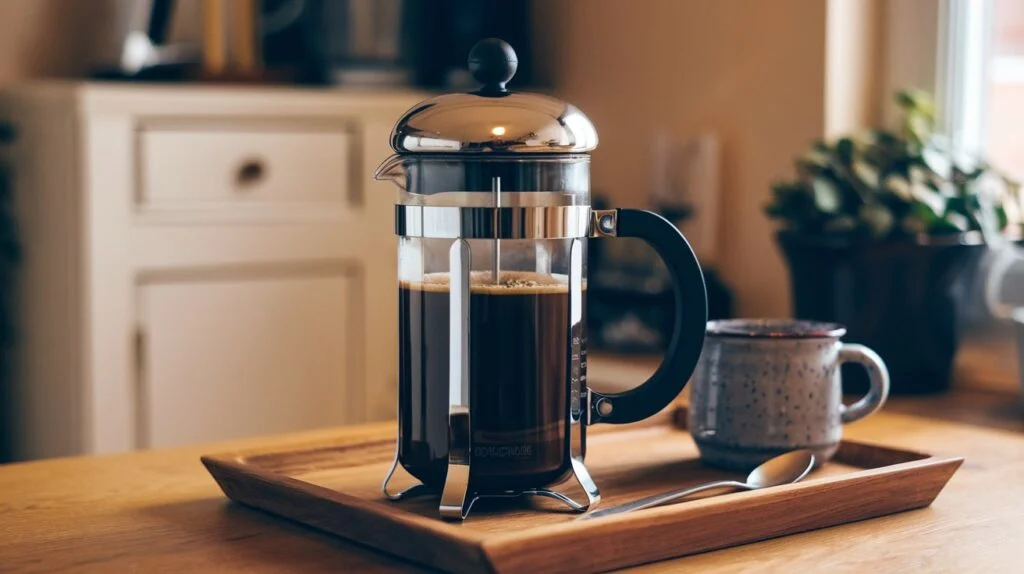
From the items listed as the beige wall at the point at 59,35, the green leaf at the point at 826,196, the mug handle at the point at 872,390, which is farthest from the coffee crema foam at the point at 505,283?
the beige wall at the point at 59,35

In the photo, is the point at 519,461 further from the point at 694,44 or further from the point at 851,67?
the point at 694,44

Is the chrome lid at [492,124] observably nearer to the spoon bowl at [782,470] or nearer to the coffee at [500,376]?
the coffee at [500,376]

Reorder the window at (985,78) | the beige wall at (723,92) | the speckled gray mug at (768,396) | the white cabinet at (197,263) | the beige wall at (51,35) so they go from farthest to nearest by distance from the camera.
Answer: the beige wall at (51,35) < the white cabinet at (197,263) < the beige wall at (723,92) < the window at (985,78) < the speckled gray mug at (768,396)

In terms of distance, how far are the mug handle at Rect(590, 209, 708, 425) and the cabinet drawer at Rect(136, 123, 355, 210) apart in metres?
1.21

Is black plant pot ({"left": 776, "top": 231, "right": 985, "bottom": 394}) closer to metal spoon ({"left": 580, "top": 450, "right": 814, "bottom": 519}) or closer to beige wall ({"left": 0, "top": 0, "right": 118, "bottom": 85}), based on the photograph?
→ metal spoon ({"left": 580, "top": 450, "right": 814, "bottom": 519})

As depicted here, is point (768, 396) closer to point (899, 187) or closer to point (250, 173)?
point (899, 187)

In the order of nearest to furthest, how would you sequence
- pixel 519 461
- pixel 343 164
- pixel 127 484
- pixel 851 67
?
pixel 519 461, pixel 127 484, pixel 851 67, pixel 343 164

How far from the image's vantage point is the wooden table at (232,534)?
77cm

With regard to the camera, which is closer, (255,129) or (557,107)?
(557,107)

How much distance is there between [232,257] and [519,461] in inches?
49.5

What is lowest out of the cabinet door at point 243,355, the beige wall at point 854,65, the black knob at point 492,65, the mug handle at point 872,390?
the cabinet door at point 243,355

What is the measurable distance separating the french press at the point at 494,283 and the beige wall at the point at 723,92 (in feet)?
3.23

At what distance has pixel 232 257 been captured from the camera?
200cm

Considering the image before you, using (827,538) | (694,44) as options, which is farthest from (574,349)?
(694,44)
